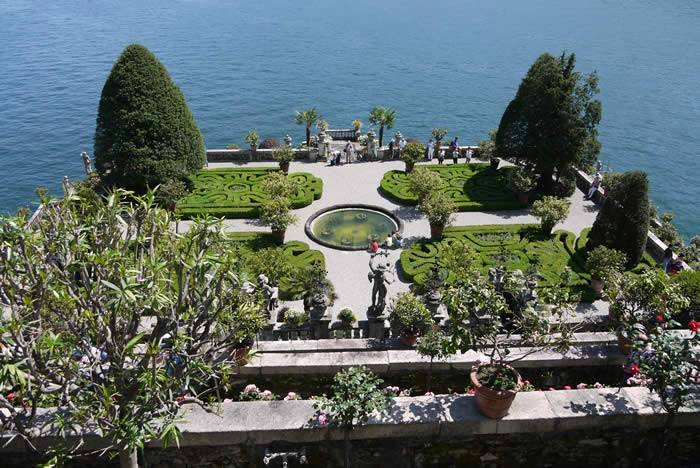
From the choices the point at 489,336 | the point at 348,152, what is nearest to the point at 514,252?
the point at 348,152

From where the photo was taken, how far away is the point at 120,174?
28828mm

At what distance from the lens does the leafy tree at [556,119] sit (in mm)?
30453

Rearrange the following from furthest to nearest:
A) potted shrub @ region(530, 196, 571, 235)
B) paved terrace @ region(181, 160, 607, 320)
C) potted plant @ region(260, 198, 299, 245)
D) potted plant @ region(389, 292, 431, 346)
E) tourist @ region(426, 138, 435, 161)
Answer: tourist @ region(426, 138, 435, 161)
potted shrub @ region(530, 196, 571, 235)
potted plant @ region(260, 198, 299, 245)
paved terrace @ region(181, 160, 607, 320)
potted plant @ region(389, 292, 431, 346)

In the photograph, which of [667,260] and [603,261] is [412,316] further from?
[667,260]

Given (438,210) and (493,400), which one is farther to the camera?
(438,210)

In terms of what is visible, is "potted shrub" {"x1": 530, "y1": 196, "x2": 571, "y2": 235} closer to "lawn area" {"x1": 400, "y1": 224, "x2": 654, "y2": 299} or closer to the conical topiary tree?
"lawn area" {"x1": 400, "y1": 224, "x2": 654, "y2": 299}

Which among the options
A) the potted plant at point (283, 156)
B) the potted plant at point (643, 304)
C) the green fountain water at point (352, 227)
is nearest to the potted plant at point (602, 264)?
the potted plant at point (643, 304)

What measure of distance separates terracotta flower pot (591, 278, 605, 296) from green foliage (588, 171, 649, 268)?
2.14 m

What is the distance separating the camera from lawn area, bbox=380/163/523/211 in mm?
30594

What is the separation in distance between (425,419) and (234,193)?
74.2ft

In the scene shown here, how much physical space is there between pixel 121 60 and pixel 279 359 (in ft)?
72.4

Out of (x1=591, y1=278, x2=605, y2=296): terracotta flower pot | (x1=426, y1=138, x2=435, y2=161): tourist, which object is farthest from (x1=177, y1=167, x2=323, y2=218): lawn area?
(x1=591, y1=278, x2=605, y2=296): terracotta flower pot

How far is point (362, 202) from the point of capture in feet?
102

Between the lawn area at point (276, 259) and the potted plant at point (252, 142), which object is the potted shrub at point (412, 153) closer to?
the potted plant at point (252, 142)
